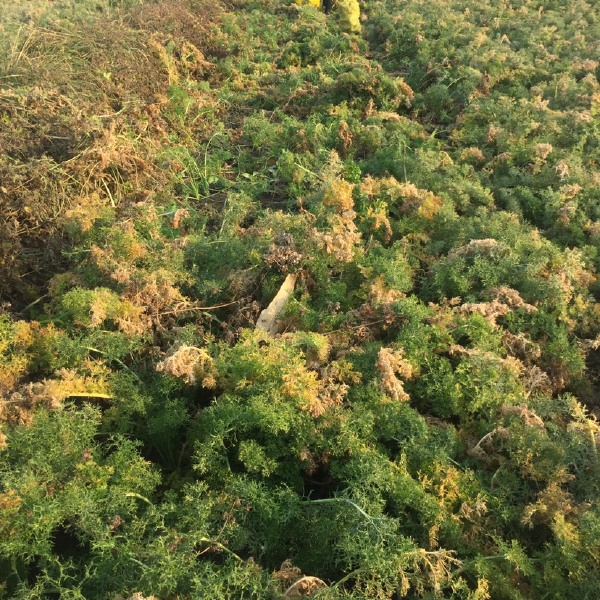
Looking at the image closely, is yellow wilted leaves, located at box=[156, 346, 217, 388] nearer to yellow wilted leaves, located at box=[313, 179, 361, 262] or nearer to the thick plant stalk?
the thick plant stalk

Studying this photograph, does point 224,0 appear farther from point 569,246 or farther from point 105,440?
point 105,440

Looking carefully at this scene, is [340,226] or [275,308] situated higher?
[340,226]

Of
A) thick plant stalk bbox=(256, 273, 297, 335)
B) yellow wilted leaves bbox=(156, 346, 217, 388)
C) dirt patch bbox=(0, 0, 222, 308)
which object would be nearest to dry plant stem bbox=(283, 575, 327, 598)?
yellow wilted leaves bbox=(156, 346, 217, 388)

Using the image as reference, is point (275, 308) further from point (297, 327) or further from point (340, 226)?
point (340, 226)

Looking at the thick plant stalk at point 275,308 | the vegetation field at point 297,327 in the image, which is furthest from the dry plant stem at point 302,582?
the thick plant stalk at point 275,308

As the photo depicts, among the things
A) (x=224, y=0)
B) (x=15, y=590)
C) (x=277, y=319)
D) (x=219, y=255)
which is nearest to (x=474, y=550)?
(x=277, y=319)

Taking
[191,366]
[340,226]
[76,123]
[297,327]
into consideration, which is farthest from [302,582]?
[76,123]
